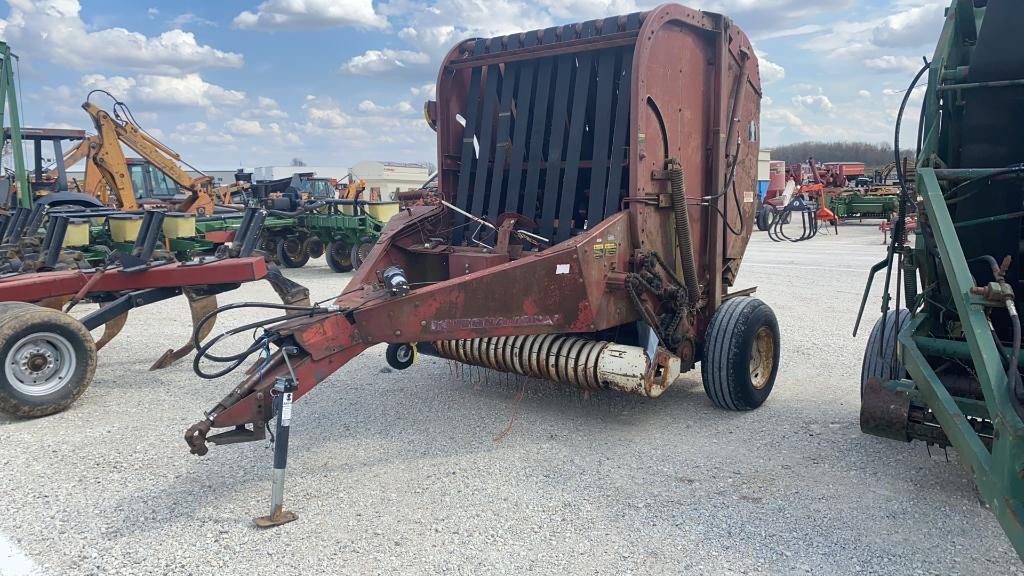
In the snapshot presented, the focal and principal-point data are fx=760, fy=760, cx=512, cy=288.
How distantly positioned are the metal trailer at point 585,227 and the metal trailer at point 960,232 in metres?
1.28

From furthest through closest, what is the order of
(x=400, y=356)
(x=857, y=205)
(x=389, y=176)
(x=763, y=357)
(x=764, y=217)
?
(x=389, y=176) → (x=857, y=205) → (x=764, y=217) → (x=400, y=356) → (x=763, y=357)

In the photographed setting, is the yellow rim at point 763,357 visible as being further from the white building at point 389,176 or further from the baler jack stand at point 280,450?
the white building at point 389,176

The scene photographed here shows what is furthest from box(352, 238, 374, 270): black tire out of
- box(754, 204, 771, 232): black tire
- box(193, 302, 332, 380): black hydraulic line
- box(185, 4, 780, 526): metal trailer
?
box(754, 204, 771, 232): black tire

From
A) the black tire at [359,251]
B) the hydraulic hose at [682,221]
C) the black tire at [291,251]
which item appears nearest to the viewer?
the hydraulic hose at [682,221]

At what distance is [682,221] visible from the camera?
4828 millimetres

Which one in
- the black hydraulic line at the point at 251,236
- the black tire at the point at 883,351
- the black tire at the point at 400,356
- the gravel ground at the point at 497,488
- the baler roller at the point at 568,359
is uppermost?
the black hydraulic line at the point at 251,236

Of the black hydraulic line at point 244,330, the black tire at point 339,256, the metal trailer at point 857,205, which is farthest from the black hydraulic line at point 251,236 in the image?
the metal trailer at point 857,205

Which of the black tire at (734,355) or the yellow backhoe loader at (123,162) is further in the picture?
the yellow backhoe loader at (123,162)

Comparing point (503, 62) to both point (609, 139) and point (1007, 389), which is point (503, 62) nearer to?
point (609, 139)

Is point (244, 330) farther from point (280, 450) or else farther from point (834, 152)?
point (834, 152)

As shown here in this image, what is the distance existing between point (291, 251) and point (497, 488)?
465 inches

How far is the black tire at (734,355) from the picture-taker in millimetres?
4961

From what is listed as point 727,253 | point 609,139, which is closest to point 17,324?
point 609,139

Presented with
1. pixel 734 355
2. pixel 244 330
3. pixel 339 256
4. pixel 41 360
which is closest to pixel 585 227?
pixel 734 355
